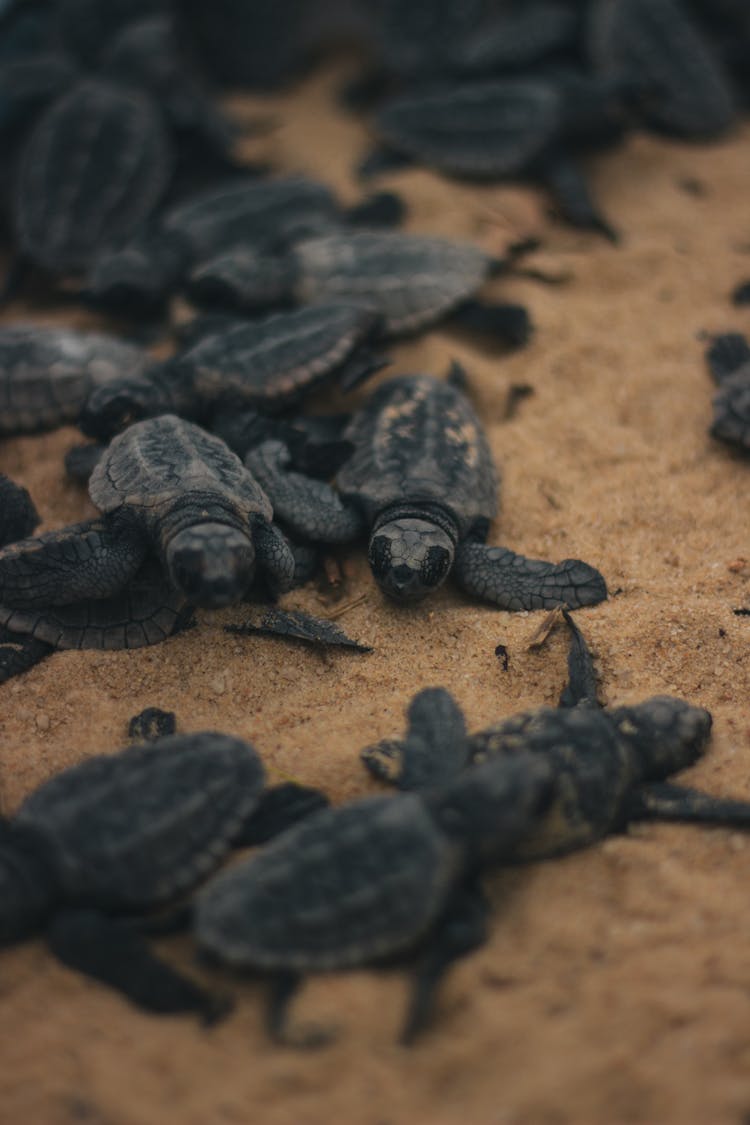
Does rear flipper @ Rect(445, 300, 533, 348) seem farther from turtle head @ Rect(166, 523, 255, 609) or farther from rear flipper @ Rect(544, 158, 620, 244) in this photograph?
turtle head @ Rect(166, 523, 255, 609)

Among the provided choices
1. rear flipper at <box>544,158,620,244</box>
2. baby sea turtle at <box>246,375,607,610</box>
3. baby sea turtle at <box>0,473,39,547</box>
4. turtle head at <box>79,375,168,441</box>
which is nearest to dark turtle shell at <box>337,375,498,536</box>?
baby sea turtle at <box>246,375,607,610</box>

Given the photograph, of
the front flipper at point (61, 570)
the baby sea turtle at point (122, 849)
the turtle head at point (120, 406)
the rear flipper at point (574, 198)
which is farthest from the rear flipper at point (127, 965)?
the rear flipper at point (574, 198)

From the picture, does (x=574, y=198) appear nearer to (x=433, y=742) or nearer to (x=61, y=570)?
(x=61, y=570)

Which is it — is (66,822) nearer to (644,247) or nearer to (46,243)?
(46,243)

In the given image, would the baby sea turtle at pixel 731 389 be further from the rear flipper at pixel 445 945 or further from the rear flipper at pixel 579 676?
the rear flipper at pixel 445 945

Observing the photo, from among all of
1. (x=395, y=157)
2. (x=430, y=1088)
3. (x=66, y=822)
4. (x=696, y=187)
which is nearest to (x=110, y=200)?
(x=395, y=157)

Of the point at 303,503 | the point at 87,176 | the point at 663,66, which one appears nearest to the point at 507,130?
the point at 663,66
